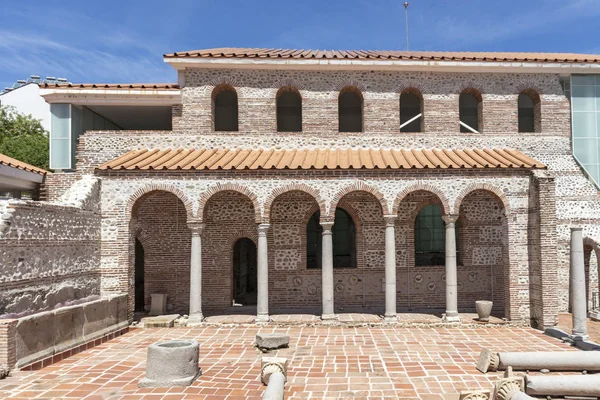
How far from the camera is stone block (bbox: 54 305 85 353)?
9356 millimetres

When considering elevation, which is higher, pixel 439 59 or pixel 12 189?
pixel 439 59

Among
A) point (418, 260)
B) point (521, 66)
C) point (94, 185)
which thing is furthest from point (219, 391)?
point (521, 66)

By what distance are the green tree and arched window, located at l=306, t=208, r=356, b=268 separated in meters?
17.0

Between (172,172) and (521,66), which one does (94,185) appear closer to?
(172,172)

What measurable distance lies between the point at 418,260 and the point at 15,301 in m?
12.9

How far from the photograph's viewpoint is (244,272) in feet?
62.3

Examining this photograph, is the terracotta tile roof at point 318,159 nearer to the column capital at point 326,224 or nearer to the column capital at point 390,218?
the column capital at point 390,218

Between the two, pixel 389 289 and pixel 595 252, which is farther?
pixel 595 252

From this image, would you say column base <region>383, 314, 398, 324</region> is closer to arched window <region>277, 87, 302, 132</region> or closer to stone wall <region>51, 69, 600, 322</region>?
stone wall <region>51, 69, 600, 322</region>

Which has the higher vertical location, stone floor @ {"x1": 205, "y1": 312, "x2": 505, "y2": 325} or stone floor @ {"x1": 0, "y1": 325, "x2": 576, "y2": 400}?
stone floor @ {"x1": 0, "y1": 325, "x2": 576, "y2": 400}

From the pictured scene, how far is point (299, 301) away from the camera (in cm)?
1560

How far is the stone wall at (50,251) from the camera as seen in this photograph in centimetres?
932

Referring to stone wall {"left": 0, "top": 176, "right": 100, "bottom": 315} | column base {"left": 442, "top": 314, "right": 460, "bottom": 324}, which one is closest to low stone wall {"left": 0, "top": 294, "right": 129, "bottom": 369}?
stone wall {"left": 0, "top": 176, "right": 100, "bottom": 315}

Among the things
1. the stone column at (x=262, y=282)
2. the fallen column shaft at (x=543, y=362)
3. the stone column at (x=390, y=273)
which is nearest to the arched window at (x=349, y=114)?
the stone column at (x=390, y=273)
